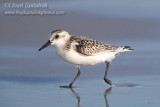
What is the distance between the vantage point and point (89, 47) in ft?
32.9

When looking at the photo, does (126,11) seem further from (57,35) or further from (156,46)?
(57,35)

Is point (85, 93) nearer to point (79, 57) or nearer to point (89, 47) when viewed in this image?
point (79, 57)

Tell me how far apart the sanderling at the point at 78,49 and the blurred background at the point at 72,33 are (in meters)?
0.44

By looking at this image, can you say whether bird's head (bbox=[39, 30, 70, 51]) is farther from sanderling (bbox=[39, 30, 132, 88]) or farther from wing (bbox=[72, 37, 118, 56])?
wing (bbox=[72, 37, 118, 56])

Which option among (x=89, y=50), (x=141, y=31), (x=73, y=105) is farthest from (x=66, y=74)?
(x=141, y=31)

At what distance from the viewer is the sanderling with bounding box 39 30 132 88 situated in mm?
9781

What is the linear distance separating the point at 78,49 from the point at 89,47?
30 cm

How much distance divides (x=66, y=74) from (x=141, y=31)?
366 centimetres

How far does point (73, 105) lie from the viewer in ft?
26.1
